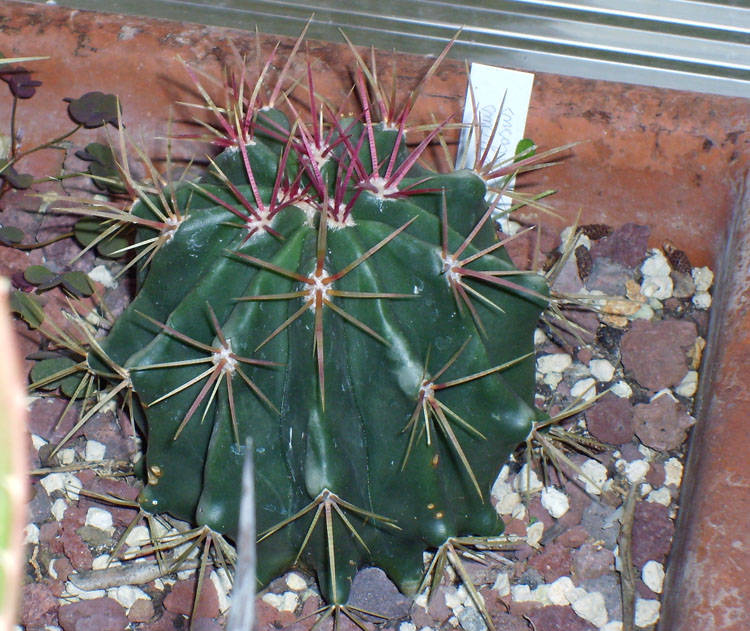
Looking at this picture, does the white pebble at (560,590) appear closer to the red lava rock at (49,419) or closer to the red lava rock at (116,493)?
the red lava rock at (116,493)

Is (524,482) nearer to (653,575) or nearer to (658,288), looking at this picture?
(653,575)

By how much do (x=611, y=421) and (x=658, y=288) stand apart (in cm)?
28

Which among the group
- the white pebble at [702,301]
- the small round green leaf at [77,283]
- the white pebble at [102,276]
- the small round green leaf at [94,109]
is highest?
the small round green leaf at [94,109]

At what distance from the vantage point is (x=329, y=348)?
0.90 metres

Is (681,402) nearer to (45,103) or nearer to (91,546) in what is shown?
(91,546)

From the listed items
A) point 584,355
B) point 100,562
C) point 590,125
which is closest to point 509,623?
point 584,355

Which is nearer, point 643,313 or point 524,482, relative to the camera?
point 524,482

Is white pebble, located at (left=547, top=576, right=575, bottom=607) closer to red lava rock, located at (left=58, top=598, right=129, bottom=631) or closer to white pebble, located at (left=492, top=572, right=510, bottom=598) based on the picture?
white pebble, located at (left=492, top=572, right=510, bottom=598)

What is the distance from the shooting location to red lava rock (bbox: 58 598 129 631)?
114 centimetres

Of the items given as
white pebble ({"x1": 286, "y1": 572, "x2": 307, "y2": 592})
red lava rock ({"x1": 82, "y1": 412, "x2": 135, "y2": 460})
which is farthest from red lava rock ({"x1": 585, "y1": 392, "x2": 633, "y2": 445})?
red lava rock ({"x1": 82, "y1": 412, "x2": 135, "y2": 460})

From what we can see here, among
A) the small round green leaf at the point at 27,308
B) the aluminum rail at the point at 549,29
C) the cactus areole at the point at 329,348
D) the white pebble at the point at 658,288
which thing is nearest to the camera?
the cactus areole at the point at 329,348

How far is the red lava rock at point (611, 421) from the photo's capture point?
1.33m

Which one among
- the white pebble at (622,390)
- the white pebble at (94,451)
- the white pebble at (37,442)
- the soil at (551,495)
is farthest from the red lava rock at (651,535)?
the white pebble at (37,442)

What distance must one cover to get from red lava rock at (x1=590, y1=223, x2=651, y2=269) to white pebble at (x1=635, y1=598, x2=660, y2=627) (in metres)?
0.59
